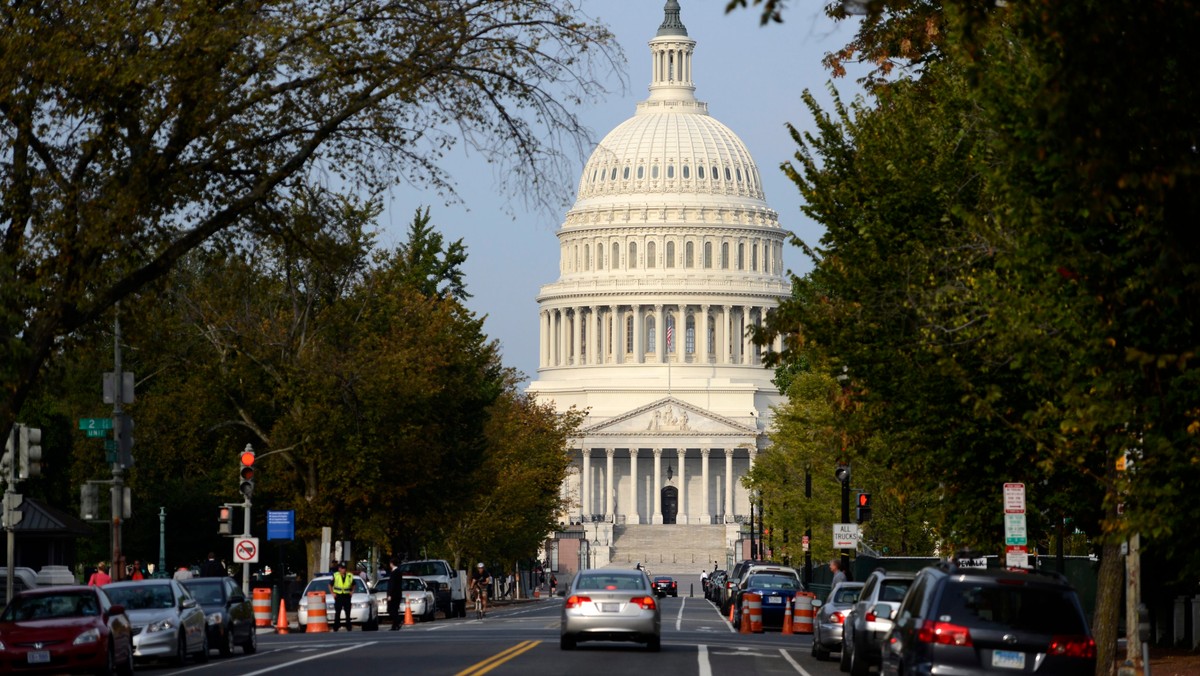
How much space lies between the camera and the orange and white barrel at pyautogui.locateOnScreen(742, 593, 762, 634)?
48906 millimetres

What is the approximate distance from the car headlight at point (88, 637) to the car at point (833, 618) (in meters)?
12.2

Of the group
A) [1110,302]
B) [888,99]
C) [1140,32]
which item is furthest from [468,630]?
[1140,32]

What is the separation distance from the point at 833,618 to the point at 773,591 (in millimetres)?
17998

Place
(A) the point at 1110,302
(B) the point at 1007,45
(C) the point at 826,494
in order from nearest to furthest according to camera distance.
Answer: (A) the point at 1110,302 < (B) the point at 1007,45 < (C) the point at 826,494

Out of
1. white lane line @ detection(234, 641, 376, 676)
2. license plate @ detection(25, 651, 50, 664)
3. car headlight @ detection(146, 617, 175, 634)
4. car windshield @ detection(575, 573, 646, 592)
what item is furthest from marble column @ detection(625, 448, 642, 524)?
license plate @ detection(25, 651, 50, 664)

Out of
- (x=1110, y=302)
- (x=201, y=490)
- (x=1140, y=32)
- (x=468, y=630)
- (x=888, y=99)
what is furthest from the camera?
(x=201, y=490)

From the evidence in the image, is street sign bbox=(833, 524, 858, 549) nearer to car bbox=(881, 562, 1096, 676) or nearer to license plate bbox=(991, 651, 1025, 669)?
car bbox=(881, 562, 1096, 676)

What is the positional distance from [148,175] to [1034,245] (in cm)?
1024

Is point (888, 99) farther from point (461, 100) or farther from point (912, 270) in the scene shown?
point (461, 100)

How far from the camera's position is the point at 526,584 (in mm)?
124438

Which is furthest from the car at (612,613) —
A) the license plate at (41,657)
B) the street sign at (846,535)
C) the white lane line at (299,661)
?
the street sign at (846,535)

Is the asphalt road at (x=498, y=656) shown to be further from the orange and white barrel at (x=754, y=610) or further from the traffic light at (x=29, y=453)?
the orange and white barrel at (x=754, y=610)

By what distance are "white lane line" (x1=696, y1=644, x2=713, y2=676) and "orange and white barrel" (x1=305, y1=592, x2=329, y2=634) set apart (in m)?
10.9

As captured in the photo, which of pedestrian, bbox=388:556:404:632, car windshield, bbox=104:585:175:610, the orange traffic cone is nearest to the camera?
car windshield, bbox=104:585:175:610
